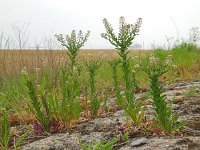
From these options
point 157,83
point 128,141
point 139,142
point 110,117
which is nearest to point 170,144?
point 139,142

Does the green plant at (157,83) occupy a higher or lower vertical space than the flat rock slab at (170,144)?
higher

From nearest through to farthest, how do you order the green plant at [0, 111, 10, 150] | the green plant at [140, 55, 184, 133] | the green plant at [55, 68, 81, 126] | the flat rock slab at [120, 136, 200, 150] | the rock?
the flat rock slab at [120, 136, 200, 150] → the rock → the green plant at [140, 55, 184, 133] → the green plant at [0, 111, 10, 150] → the green plant at [55, 68, 81, 126]

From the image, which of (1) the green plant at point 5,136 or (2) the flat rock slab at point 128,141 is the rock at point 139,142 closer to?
(2) the flat rock slab at point 128,141

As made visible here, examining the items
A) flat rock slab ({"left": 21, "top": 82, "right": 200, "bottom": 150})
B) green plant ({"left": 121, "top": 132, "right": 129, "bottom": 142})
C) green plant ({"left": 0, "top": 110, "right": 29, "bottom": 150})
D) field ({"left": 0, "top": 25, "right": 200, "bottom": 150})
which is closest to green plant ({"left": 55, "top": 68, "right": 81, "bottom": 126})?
field ({"left": 0, "top": 25, "right": 200, "bottom": 150})

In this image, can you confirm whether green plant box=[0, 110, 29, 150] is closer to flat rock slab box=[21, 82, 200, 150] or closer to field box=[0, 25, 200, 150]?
field box=[0, 25, 200, 150]

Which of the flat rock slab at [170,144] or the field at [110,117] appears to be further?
the field at [110,117]

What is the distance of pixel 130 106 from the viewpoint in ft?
12.9

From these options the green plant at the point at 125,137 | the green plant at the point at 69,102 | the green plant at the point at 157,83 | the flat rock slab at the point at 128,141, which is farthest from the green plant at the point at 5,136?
the green plant at the point at 157,83

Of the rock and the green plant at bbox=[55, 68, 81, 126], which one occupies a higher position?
the green plant at bbox=[55, 68, 81, 126]

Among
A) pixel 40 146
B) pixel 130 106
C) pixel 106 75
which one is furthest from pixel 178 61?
pixel 40 146

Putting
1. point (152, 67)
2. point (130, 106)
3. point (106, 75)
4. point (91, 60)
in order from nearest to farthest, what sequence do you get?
point (152, 67)
point (130, 106)
point (91, 60)
point (106, 75)

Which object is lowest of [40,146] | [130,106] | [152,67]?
[40,146]

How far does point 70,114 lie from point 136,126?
844mm

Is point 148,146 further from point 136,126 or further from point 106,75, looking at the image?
point 106,75
